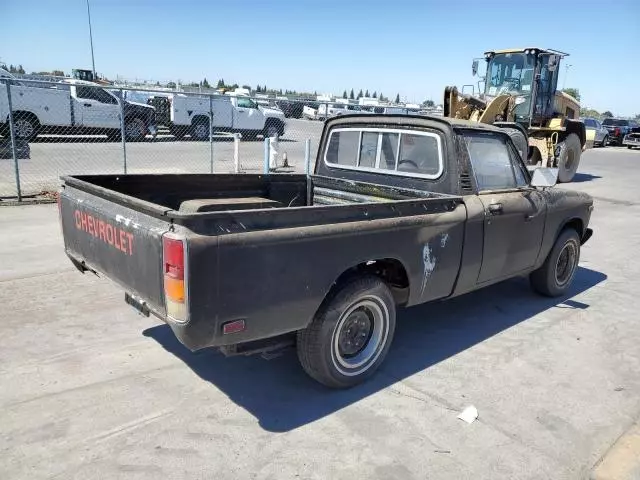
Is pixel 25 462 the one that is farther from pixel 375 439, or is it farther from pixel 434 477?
pixel 434 477

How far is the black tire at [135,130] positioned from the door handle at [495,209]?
16.3 metres

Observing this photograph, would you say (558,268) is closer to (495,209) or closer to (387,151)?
(495,209)

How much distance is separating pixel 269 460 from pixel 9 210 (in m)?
7.34

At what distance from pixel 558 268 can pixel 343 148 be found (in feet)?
9.21

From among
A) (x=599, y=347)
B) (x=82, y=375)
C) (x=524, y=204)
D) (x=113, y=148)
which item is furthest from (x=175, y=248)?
(x=113, y=148)

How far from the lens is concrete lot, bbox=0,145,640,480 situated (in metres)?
2.74

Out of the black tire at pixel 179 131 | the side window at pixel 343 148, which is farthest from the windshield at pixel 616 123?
the side window at pixel 343 148

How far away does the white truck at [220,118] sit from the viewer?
Result: 1958 cm

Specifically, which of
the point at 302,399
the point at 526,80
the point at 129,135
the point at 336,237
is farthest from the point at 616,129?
the point at 302,399

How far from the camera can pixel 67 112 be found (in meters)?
16.3

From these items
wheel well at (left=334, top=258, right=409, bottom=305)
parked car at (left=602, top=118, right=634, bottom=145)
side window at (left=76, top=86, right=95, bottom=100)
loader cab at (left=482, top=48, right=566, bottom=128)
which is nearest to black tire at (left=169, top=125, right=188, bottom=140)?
side window at (left=76, top=86, right=95, bottom=100)

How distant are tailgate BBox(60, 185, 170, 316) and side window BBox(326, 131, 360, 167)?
2459mm

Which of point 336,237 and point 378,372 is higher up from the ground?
point 336,237

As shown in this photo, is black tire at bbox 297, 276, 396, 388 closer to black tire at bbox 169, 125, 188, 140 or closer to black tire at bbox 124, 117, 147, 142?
black tire at bbox 124, 117, 147, 142
